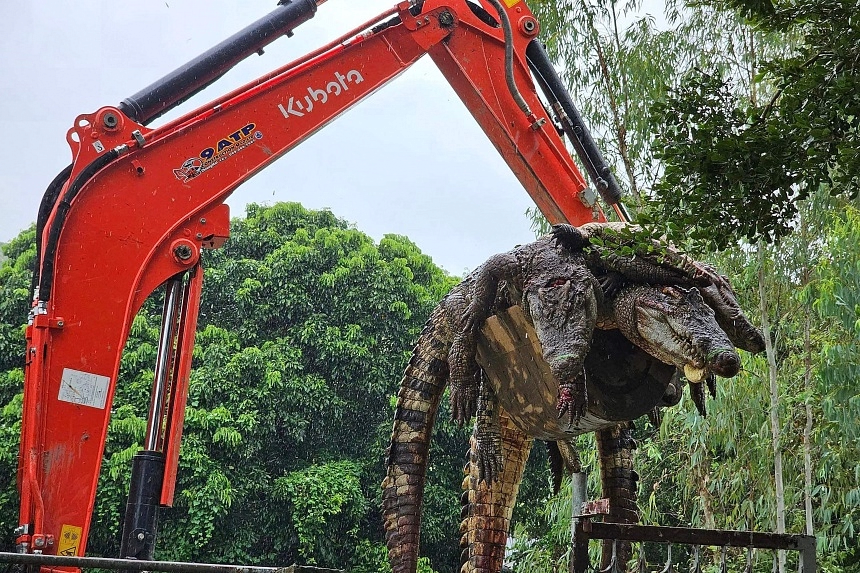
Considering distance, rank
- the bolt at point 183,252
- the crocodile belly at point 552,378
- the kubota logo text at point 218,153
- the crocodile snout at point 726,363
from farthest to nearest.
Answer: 1. the kubota logo text at point 218,153
2. the bolt at point 183,252
3. the crocodile belly at point 552,378
4. the crocodile snout at point 726,363

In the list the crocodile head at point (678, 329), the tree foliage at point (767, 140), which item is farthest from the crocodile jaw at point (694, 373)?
the tree foliage at point (767, 140)

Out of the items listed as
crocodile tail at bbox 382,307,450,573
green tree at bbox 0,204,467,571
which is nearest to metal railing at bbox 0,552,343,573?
crocodile tail at bbox 382,307,450,573

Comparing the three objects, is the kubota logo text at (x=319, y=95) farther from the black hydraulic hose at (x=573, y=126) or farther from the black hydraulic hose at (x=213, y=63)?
the black hydraulic hose at (x=573, y=126)

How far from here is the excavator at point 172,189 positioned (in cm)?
477

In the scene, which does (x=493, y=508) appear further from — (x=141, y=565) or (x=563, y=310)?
(x=141, y=565)

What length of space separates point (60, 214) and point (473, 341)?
2214 mm

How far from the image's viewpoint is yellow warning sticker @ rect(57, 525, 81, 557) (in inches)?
183

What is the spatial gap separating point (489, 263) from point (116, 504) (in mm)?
7750

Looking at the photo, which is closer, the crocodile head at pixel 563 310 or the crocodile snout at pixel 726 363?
the crocodile snout at pixel 726 363

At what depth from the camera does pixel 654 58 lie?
9.35 meters

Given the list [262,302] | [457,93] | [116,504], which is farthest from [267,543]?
[457,93]

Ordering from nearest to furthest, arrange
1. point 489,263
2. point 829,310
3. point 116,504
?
1. point 489,263
2. point 829,310
3. point 116,504

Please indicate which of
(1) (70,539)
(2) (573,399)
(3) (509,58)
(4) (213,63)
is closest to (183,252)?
(4) (213,63)

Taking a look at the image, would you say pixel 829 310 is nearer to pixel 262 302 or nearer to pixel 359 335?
pixel 359 335
